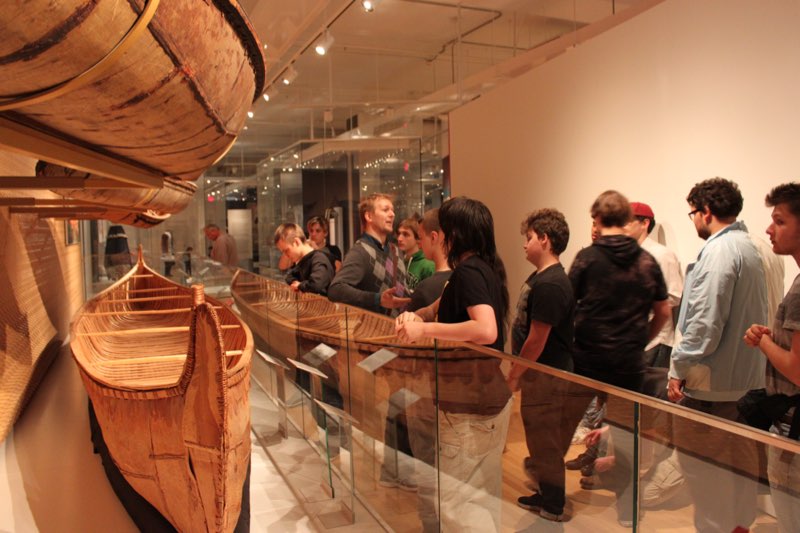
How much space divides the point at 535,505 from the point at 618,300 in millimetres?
1386

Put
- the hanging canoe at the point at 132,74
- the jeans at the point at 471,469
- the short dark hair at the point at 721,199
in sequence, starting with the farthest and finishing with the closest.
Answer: the short dark hair at the point at 721,199 < the jeans at the point at 471,469 < the hanging canoe at the point at 132,74

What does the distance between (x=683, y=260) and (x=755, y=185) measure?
651 mm

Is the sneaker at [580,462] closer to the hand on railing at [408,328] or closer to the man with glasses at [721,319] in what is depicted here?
the hand on railing at [408,328]

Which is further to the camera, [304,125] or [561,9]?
[304,125]

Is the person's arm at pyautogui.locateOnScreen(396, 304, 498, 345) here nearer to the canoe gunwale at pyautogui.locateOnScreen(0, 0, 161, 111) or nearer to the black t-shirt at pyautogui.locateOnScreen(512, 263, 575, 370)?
the black t-shirt at pyautogui.locateOnScreen(512, 263, 575, 370)

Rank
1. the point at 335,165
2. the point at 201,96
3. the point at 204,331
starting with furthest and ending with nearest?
the point at 335,165 < the point at 204,331 < the point at 201,96

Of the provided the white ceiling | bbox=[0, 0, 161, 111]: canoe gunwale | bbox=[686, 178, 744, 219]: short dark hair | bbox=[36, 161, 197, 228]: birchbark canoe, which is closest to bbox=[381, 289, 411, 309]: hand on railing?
bbox=[36, 161, 197, 228]: birchbark canoe

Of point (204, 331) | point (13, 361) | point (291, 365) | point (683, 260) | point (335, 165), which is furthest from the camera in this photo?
point (335, 165)

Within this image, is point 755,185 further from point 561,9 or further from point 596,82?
point 561,9

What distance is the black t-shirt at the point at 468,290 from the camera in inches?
88.7

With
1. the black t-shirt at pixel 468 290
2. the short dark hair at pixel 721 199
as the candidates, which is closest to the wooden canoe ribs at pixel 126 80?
the black t-shirt at pixel 468 290

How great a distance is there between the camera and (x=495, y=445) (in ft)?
5.98

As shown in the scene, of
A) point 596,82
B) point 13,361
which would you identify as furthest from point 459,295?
point 596,82

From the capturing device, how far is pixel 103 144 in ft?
4.42
